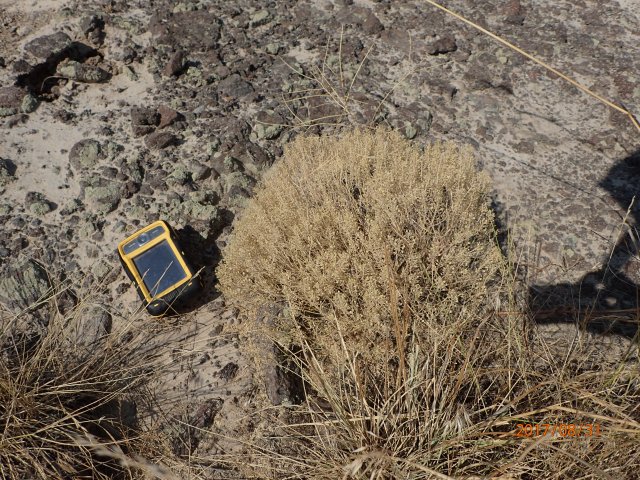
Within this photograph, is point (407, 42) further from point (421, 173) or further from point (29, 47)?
point (29, 47)

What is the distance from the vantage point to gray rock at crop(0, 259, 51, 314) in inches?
108

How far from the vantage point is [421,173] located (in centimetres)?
279

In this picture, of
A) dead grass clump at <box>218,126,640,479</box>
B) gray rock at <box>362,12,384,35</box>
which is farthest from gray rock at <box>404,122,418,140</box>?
gray rock at <box>362,12,384,35</box>

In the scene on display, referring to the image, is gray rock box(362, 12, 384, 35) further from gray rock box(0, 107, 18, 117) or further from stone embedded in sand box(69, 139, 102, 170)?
gray rock box(0, 107, 18, 117)

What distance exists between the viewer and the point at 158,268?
2715mm

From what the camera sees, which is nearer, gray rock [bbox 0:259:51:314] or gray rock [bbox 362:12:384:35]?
gray rock [bbox 0:259:51:314]

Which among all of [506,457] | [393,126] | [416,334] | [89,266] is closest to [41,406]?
[89,266]

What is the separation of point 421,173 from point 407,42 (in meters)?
1.59

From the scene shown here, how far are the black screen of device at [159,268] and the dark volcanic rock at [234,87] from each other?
1.31m

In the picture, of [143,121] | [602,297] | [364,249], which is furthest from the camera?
[143,121]

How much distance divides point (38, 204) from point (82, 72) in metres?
1.06

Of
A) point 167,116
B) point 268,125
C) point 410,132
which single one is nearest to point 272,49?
point 268,125
